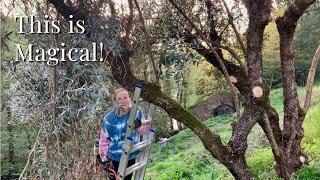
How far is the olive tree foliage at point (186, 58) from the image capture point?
5.75 meters

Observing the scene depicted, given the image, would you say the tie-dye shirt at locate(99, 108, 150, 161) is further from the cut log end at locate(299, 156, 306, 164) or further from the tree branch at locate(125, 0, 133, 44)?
the cut log end at locate(299, 156, 306, 164)

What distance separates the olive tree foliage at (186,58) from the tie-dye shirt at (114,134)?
0.90 ft

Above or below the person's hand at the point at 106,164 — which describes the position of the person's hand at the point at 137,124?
above

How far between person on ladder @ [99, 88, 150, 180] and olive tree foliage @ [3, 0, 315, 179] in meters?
0.28

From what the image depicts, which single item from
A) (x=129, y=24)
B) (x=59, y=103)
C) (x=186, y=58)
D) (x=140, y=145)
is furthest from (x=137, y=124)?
(x=129, y=24)

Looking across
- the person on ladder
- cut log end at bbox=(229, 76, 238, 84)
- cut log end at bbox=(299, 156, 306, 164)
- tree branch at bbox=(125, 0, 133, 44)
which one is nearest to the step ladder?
the person on ladder

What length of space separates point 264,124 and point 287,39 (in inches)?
53.0

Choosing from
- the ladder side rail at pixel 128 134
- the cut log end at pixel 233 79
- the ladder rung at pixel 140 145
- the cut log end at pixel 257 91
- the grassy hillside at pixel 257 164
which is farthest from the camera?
the cut log end at pixel 233 79

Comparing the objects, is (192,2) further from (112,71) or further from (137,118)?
(137,118)

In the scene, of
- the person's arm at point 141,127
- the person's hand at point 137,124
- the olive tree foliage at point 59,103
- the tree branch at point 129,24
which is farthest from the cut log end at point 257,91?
the olive tree foliage at point 59,103

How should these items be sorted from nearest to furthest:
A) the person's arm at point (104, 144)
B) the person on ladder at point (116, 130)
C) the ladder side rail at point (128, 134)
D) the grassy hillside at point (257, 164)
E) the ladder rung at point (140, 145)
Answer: the ladder side rail at point (128, 134)
the ladder rung at point (140, 145)
the person on ladder at point (116, 130)
the person's arm at point (104, 144)
the grassy hillside at point (257, 164)

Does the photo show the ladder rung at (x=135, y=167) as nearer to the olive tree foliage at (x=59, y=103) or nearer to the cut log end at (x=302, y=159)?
the olive tree foliage at (x=59, y=103)

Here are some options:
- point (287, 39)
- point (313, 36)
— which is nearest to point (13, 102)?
point (287, 39)

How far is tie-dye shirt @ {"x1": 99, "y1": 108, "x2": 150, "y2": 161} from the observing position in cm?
578
